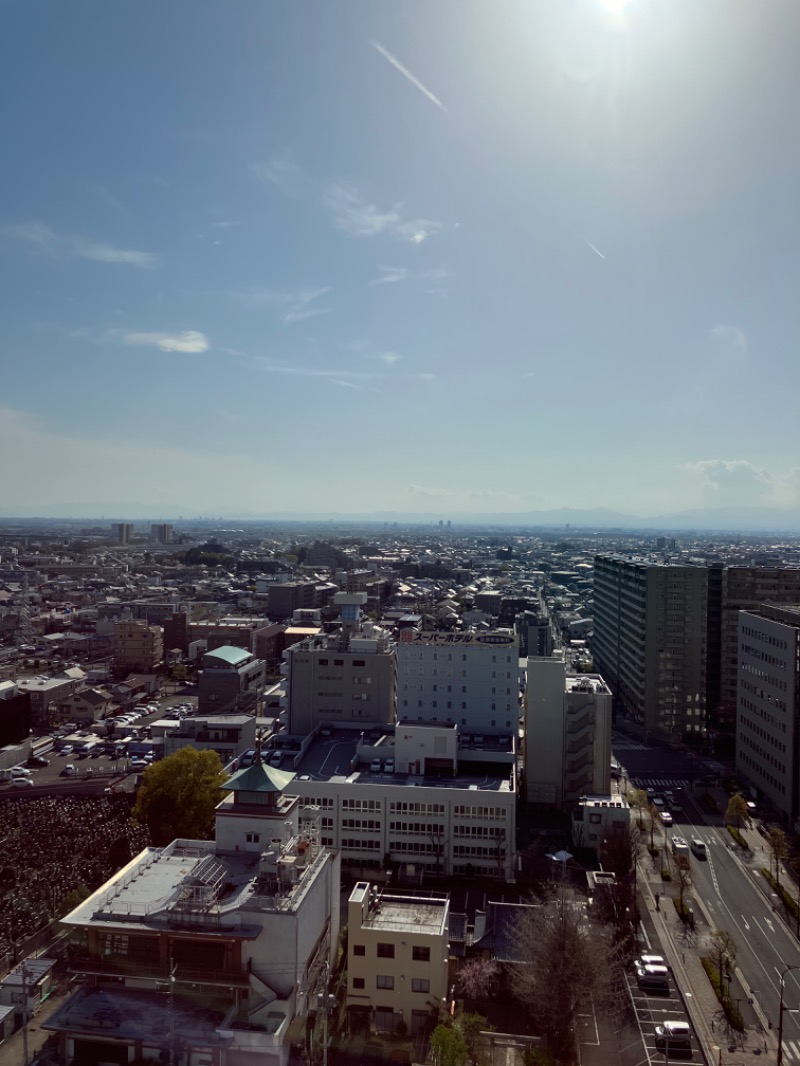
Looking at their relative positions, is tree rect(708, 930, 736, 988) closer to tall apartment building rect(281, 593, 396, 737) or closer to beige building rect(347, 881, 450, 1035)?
beige building rect(347, 881, 450, 1035)

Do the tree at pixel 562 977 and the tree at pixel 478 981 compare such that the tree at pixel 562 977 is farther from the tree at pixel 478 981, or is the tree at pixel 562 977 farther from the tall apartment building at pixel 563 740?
the tall apartment building at pixel 563 740

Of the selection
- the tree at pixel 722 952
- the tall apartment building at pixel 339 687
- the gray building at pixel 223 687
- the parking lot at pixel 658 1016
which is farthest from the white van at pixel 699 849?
the gray building at pixel 223 687

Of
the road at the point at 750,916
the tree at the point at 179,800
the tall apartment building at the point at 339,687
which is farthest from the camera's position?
the tall apartment building at the point at 339,687

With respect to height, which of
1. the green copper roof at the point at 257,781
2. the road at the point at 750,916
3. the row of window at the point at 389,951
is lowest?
the road at the point at 750,916

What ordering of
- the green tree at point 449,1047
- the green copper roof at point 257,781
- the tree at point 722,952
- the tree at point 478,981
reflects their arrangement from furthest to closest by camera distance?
the tree at point 722,952 < the tree at point 478,981 < the green copper roof at point 257,781 < the green tree at point 449,1047

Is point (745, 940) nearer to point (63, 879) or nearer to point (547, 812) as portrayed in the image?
point (547, 812)

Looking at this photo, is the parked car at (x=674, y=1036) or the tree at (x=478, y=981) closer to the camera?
the parked car at (x=674, y=1036)

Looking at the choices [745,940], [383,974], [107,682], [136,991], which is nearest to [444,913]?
[383,974]
